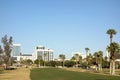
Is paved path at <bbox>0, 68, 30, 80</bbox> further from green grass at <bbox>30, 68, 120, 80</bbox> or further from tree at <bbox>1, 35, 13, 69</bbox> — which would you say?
tree at <bbox>1, 35, 13, 69</bbox>

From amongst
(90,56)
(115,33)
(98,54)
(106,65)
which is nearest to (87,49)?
(90,56)

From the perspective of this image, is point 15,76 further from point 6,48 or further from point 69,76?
point 6,48

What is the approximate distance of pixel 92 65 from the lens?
566ft

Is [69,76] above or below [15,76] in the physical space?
above

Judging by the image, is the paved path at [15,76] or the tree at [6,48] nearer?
the paved path at [15,76]

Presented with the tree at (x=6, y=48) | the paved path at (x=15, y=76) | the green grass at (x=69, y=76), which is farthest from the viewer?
the tree at (x=6, y=48)

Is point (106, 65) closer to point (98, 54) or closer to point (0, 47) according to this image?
point (98, 54)

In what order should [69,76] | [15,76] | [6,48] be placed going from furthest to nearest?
[6,48], [15,76], [69,76]

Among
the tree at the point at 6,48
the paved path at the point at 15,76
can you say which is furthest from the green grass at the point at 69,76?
the tree at the point at 6,48

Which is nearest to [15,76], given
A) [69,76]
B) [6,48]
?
[69,76]

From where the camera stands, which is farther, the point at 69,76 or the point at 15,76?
the point at 15,76

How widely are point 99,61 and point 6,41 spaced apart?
47600 mm

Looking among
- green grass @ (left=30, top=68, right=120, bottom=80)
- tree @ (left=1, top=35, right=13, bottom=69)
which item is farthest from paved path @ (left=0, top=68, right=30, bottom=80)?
tree @ (left=1, top=35, right=13, bottom=69)

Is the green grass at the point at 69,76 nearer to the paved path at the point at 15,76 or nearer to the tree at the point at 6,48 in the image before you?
the paved path at the point at 15,76
